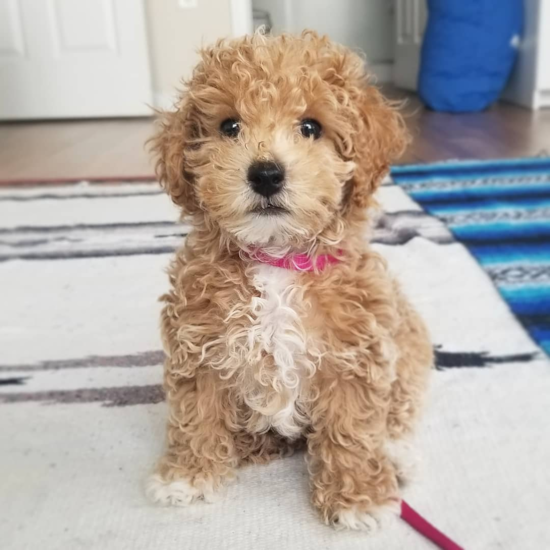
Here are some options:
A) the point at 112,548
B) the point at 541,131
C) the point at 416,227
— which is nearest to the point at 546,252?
the point at 416,227

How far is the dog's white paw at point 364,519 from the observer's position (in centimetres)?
95

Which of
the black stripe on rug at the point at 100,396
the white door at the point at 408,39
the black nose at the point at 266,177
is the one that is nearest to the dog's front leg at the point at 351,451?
the black nose at the point at 266,177

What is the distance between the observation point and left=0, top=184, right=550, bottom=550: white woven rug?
3.13 feet

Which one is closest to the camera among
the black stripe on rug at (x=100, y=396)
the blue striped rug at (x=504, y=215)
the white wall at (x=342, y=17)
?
the black stripe on rug at (x=100, y=396)

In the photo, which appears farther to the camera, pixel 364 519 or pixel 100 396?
pixel 100 396

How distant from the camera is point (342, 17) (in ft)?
17.3

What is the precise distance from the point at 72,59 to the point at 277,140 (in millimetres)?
3450

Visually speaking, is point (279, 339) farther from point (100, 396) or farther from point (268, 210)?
point (100, 396)

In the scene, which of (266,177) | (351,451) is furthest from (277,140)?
(351,451)

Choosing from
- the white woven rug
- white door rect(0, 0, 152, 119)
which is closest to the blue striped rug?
the white woven rug

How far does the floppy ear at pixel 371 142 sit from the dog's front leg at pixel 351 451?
0.89 ft

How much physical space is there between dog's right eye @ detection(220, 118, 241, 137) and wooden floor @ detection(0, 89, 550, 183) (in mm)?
1673

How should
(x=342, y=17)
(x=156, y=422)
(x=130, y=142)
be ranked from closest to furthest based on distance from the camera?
1. (x=156, y=422)
2. (x=130, y=142)
3. (x=342, y=17)

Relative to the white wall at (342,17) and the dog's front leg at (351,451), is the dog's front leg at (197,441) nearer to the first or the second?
the dog's front leg at (351,451)
